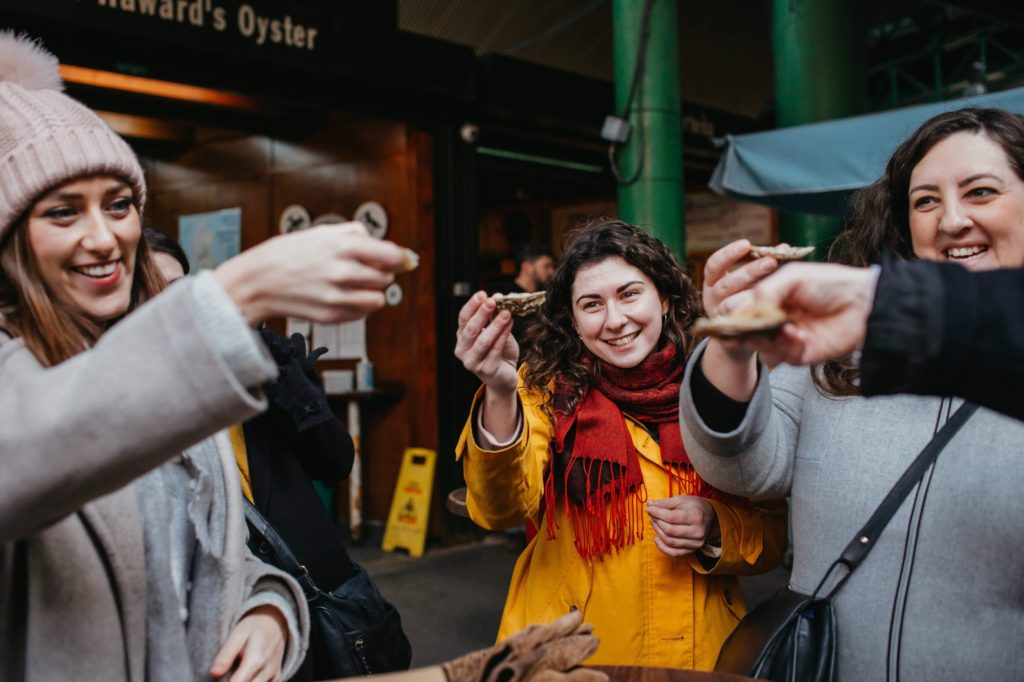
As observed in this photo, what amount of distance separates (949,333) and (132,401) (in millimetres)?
1052

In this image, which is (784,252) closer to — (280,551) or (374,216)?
(280,551)

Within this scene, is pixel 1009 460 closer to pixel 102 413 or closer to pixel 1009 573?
pixel 1009 573

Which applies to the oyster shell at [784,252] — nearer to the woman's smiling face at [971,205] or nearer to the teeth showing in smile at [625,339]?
the woman's smiling face at [971,205]

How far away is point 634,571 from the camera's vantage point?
6.88 feet

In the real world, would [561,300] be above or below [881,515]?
above

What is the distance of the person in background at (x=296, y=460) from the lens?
2.04 metres

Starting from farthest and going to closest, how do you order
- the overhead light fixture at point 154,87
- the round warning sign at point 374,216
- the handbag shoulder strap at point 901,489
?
the round warning sign at point 374,216
the overhead light fixture at point 154,87
the handbag shoulder strap at point 901,489

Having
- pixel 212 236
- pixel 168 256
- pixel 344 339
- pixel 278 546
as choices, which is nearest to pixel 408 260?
pixel 278 546

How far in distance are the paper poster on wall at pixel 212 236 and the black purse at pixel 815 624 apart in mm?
6477

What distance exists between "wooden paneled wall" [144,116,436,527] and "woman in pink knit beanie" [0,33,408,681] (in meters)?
4.84

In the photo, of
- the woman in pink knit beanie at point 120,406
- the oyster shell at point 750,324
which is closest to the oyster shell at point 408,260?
the woman in pink knit beanie at point 120,406

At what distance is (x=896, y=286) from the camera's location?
110 cm

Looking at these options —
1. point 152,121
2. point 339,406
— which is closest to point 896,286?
point 339,406

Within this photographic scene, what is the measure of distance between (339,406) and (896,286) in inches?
235
